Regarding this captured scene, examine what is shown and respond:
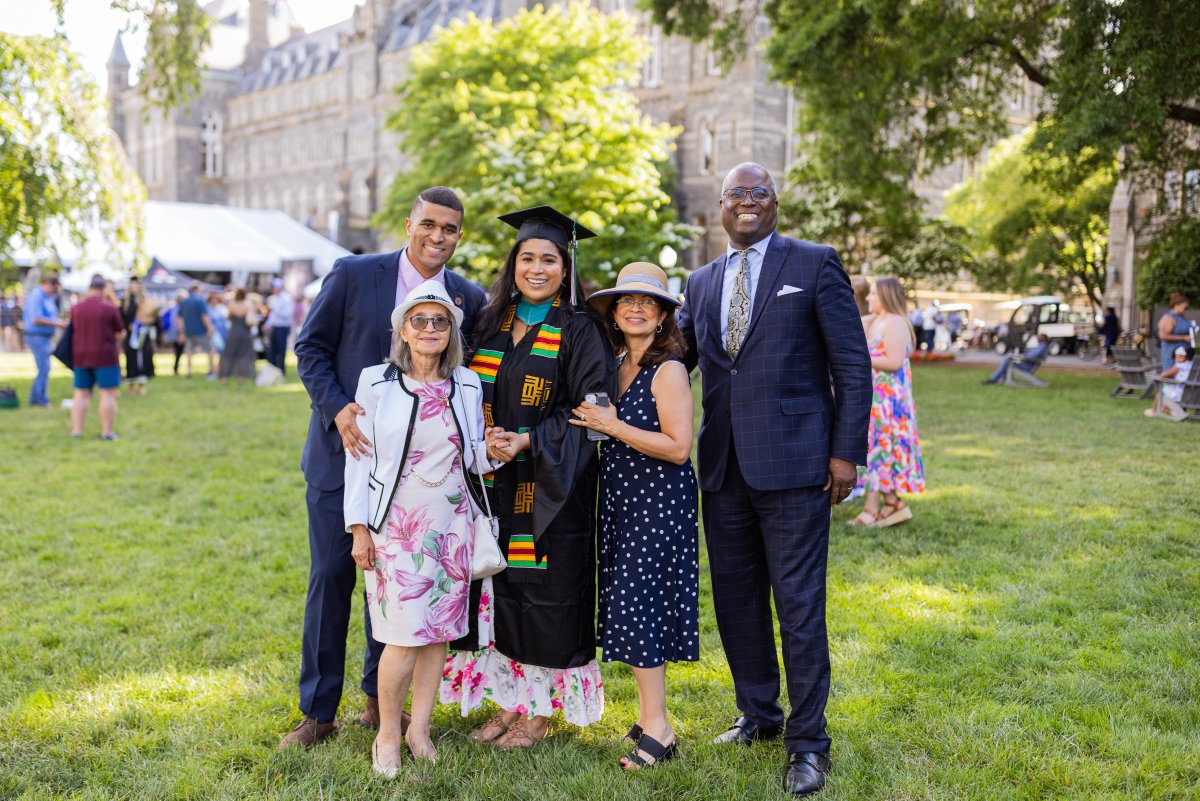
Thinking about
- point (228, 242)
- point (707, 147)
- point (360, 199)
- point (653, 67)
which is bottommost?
point (228, 242)

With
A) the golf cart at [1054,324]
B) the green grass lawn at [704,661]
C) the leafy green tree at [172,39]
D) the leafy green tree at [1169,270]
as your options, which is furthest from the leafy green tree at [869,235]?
the leafy green tree at [172,39]

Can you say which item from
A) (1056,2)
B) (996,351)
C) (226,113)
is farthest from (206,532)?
(226,113)

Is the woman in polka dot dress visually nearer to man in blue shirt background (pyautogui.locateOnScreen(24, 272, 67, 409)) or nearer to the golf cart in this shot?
man in blue shirt background (pyautogui.locateOnScreen(24, 272, 67, 409))

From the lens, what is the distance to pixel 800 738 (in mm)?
3934

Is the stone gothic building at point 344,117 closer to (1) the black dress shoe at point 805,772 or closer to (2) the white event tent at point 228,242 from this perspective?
(2) the white event tent at point 228,242

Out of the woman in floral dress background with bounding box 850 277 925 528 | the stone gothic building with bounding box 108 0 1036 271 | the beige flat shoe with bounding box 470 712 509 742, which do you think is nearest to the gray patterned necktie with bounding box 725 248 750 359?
the beige flat shoe with bounding box 470 712 509 742

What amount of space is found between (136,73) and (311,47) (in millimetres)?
77628

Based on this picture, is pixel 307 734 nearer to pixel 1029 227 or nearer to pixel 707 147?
pixel 707 147

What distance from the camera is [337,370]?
4.25 meters

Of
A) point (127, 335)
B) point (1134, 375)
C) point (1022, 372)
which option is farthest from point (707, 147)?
point (127, 335)

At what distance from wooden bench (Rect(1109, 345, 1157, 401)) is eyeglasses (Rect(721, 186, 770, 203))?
17.9 meters

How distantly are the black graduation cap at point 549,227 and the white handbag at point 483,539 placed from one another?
0.77 metres

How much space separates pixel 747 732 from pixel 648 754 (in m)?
0.50

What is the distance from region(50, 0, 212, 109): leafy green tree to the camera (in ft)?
30.0
